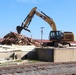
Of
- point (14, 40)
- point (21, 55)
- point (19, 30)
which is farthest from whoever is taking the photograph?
point (19, 30)

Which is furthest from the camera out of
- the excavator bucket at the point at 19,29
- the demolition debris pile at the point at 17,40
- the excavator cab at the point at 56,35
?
the excavator bucket at the point at 19,29

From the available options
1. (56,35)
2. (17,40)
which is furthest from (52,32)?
(17,40)

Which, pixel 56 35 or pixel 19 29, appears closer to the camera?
pixel 56 35

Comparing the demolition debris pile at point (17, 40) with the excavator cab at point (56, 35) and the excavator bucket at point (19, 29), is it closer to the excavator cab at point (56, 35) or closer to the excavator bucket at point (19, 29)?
the excavator bucket at point (19, 29)

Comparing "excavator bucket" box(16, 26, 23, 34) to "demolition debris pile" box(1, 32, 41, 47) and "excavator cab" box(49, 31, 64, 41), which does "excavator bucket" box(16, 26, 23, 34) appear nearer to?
"demolition debris pile" box(1, 32, 41, 47)

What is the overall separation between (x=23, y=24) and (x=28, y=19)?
108 centimetres

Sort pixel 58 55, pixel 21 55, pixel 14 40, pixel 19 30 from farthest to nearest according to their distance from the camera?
pixel 19 30, pixel 14 40, pixel 21 55, pixel 58 55

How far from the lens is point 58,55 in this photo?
931 inches

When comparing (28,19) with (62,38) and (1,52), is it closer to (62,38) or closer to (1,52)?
(62,38)

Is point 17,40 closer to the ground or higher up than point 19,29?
closer to the ground

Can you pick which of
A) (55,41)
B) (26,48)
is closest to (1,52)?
(26,48)

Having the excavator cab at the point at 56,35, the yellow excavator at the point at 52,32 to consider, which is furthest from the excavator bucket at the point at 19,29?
the excavator cab at the point at 56,35

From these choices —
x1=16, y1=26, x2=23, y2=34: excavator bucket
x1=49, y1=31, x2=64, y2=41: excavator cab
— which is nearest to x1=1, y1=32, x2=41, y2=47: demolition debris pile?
x1=16, y1=26, x2=23, y2=34: excavator bucket

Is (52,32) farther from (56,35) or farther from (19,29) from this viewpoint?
(19,29)
